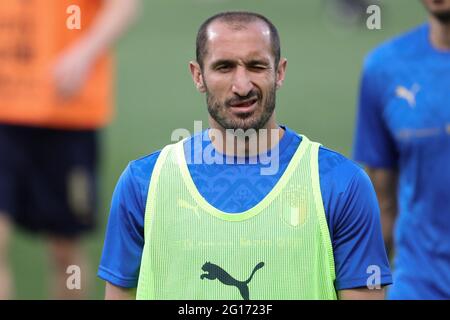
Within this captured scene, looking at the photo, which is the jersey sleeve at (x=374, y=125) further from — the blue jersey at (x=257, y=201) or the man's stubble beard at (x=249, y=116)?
the man's stubble beard at (x=249, y=116)

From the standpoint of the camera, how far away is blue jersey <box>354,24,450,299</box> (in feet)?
16.4

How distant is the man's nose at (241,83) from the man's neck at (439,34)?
1.82 metres

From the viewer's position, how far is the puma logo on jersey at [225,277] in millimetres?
3504

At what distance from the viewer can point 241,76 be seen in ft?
11.4

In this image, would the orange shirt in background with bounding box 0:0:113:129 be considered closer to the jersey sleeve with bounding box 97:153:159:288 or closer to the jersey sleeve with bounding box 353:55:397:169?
the jersey sleeve with bounding box 353:55:397:169

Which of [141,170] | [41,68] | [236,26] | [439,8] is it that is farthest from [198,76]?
[41,68]

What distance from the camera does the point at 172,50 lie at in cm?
1236

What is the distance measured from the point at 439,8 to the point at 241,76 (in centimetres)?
170

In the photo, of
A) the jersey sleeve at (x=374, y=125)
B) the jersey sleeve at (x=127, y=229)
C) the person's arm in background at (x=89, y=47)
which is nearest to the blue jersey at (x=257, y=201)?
the jersey sleeve at (x=127, y=229)

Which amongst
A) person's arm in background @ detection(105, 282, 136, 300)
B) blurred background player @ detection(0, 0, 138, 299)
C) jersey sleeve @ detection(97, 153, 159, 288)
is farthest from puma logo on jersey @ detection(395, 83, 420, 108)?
blurred background player @ detection(0, 0, 138, 299)

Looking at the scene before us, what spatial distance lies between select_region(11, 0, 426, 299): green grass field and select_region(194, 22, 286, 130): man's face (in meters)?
5.94

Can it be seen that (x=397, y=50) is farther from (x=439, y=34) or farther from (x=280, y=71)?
(x=280, y=71)

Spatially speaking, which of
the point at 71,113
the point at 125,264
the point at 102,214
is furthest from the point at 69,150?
the point at 125,264
